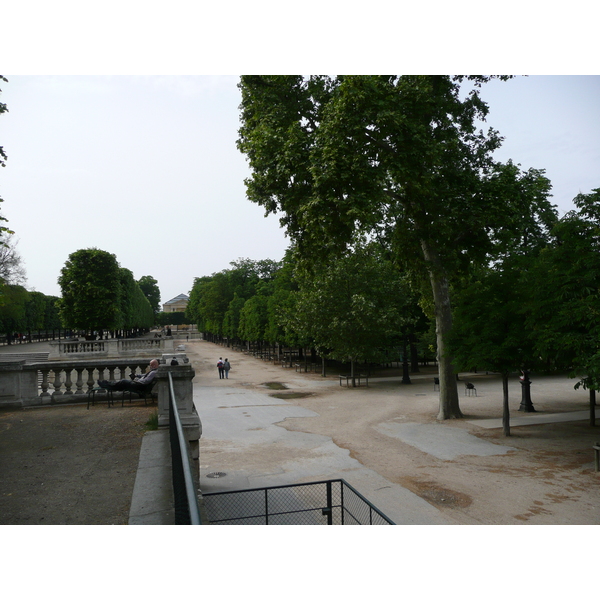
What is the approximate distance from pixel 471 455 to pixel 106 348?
26.9 metres

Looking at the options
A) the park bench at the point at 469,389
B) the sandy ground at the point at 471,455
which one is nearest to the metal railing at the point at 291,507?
the sandy ground at the point at 471,455

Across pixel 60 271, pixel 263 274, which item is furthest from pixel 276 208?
pixel 263 274

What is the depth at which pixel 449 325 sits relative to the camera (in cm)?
1911

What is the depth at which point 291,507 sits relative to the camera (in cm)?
968

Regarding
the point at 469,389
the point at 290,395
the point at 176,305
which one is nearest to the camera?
the point at 290,395

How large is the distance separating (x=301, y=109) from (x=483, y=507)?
15.1m

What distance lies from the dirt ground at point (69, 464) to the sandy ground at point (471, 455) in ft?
15.4

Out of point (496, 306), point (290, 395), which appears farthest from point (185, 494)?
point (290, 395)

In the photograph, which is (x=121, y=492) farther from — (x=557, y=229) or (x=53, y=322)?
(x=53, y=322)

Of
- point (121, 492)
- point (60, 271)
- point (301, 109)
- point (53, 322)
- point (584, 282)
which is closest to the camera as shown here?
point (121, 492)

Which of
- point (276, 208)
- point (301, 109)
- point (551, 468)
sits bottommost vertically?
point (551, 468)

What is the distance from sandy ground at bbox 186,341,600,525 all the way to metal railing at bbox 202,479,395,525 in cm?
171

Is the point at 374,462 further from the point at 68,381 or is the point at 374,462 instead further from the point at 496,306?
the point at 68,381

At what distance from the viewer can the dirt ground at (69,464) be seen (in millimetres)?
5137
